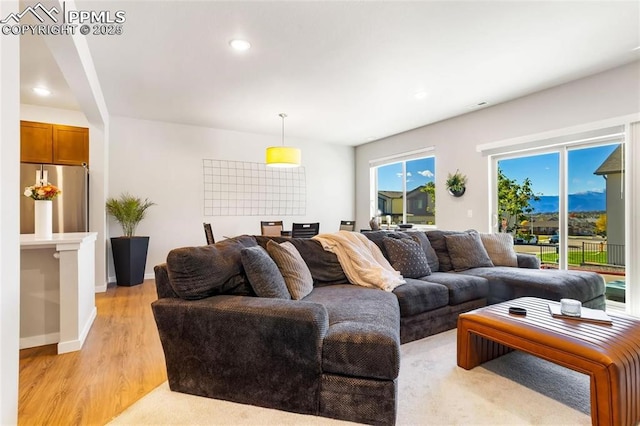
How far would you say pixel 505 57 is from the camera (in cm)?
311

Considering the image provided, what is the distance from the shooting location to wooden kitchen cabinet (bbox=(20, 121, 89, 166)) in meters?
4.23

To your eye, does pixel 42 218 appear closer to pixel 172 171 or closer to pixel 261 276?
pixel 261 276

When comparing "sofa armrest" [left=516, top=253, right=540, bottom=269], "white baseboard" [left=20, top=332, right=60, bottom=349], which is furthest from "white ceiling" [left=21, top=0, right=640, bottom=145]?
"white baseboard" [left=20, top=332, right=60, bottom=349]

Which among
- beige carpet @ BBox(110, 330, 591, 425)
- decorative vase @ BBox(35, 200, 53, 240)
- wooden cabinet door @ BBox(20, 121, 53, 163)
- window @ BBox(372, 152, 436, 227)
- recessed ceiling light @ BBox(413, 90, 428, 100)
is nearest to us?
beige carpet @ BBox(110, 330, 591, 425)

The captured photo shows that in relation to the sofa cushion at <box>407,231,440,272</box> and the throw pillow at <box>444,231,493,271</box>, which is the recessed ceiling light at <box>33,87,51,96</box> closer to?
the sofa cushion at <box>407,231,440,272</box>

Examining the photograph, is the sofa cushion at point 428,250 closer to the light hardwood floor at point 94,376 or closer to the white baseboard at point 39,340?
the light hardwood floor at point 94,376

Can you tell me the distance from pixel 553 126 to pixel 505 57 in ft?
4.71

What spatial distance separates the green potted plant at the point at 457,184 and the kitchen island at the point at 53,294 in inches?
192

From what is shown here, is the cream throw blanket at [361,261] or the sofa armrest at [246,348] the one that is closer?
the sofa armrest at [246,348]


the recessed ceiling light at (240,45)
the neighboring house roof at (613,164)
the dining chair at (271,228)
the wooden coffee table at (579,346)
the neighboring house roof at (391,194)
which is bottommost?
the wooden coffee table at (579,346)

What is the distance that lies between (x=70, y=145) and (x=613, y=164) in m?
7.00

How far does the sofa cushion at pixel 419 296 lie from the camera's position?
8.32 feet

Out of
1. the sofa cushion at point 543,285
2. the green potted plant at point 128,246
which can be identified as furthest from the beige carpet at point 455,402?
the green potted plant at point 128,246

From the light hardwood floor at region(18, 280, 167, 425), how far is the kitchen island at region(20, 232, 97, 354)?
0.37 ft
